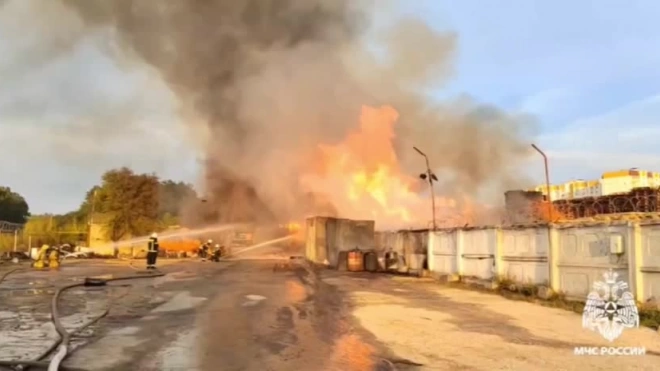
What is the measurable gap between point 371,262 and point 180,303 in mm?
15023

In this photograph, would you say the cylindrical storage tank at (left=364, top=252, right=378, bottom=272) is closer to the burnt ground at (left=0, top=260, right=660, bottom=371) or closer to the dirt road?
the burnt ground at (left=0, top=260, right=660, bottom=371)

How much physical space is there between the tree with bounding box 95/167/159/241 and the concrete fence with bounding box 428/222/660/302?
35.5 m

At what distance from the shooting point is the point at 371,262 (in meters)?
26.8

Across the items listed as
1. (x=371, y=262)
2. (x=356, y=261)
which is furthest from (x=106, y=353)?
(x=371, y=262)

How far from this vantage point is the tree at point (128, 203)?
48.9 m

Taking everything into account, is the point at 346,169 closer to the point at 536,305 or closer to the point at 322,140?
the point at 322,140

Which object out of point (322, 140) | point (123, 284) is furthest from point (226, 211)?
point (123, 284)

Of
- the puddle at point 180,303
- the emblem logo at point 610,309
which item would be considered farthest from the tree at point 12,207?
the emblem logo at point 610,309

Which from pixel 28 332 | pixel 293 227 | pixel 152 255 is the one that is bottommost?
pixel 28 332

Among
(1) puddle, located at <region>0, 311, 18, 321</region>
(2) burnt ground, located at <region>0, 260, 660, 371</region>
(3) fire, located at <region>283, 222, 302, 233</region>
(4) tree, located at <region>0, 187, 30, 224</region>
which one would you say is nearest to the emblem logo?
(2) burnt ground, located at <region>0, 260, 660, 371</region>

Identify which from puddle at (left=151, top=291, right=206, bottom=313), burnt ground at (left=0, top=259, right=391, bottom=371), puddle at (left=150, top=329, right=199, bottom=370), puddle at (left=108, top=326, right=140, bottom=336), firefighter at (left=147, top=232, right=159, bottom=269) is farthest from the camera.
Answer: firefighter at (left=147, top=232, right=159, bottom=269)

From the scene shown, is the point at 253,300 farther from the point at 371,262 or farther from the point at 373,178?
the point at 373,178

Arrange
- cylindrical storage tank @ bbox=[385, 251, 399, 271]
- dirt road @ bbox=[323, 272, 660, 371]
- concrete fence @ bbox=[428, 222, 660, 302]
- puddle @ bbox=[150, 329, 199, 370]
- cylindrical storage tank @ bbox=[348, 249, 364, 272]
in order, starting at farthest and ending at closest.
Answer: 1. cylindrical storage tank @ bbox=[348, 249, 364, 272]
2. cylindrical storage tank @ bbox=[385, 251, 399, 271]
3. concrete fence @ bbox=[428, 222, 660, 302]
4. dirt road @ bbox=[323, 272, 660, 371]
5. puddle @ bbox=[150, 329, 199, 370]

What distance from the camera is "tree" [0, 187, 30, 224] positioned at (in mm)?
72812
